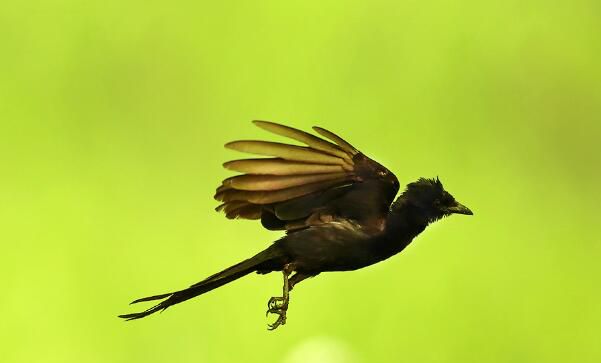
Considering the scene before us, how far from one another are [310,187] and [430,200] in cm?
44

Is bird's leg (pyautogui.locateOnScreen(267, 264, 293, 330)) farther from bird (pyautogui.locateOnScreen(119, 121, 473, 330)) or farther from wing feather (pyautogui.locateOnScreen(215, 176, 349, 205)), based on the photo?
Result: wing feather (pyautogui.locateOnScreen(215, 176, 349, 205))

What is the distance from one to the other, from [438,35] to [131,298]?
2.66 metres

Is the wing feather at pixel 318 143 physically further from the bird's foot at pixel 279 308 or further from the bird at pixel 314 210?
the bird's foot at pixel 279 308

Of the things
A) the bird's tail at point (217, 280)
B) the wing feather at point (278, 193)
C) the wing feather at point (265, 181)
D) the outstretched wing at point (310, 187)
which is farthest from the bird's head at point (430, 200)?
the bird's tail at point (217, 280)

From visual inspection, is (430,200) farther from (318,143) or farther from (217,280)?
(217,280)

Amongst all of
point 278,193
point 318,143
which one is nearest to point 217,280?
point 278,193

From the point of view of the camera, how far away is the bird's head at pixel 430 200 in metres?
2.97

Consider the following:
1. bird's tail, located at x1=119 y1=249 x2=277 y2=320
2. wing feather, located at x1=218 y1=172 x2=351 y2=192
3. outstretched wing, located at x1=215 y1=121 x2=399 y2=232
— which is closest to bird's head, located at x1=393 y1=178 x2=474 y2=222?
outstretched wing, located at x1=215 y1=121 x2=399 y2=232

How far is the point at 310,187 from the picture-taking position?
111 inches

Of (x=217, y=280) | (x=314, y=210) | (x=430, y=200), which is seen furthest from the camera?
(x=430, y=200)

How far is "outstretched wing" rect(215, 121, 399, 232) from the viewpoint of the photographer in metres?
2.79

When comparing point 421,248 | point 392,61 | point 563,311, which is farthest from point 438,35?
point 563,311

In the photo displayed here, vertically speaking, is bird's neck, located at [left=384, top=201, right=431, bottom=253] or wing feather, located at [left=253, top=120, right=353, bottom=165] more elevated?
wing feather, located at [left=253, top=120, right=353, bottom=165]

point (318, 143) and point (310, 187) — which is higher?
point (318, 143)
